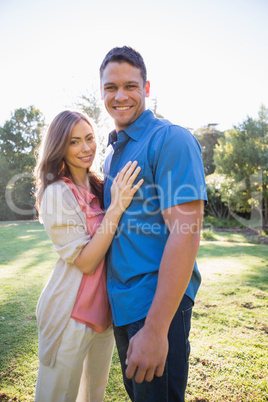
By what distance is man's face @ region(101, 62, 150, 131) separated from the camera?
5.61 feet

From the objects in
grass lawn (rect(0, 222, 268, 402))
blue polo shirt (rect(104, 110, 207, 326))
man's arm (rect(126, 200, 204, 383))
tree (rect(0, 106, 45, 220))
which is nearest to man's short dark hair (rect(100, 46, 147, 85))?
blue polo shirt (rect(104, 110, 207, 326))

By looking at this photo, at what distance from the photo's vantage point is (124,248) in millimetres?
1509

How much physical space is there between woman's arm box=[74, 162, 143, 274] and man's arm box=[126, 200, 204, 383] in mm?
376

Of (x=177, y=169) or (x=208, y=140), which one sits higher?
(x=208, y=140)

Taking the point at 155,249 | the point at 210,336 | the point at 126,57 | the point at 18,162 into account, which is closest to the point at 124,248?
the point at 155,249

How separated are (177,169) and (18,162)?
2701cm

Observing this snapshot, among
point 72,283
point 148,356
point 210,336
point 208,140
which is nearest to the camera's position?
point 148,356

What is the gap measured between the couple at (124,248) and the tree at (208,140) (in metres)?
28.6

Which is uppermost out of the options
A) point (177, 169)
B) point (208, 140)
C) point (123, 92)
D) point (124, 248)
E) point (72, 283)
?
point (208, 140)

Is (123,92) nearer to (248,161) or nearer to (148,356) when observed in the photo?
(148,356)

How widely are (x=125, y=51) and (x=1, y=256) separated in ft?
26.4

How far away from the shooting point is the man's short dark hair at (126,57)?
1.69 meters

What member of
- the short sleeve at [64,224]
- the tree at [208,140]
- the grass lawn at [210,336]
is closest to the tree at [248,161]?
the grass lawn at [210,336]

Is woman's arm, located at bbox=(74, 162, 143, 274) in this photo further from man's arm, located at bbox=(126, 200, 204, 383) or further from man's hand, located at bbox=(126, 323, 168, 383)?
man's hand, located at bbox=(126, 323, 168, 383)
